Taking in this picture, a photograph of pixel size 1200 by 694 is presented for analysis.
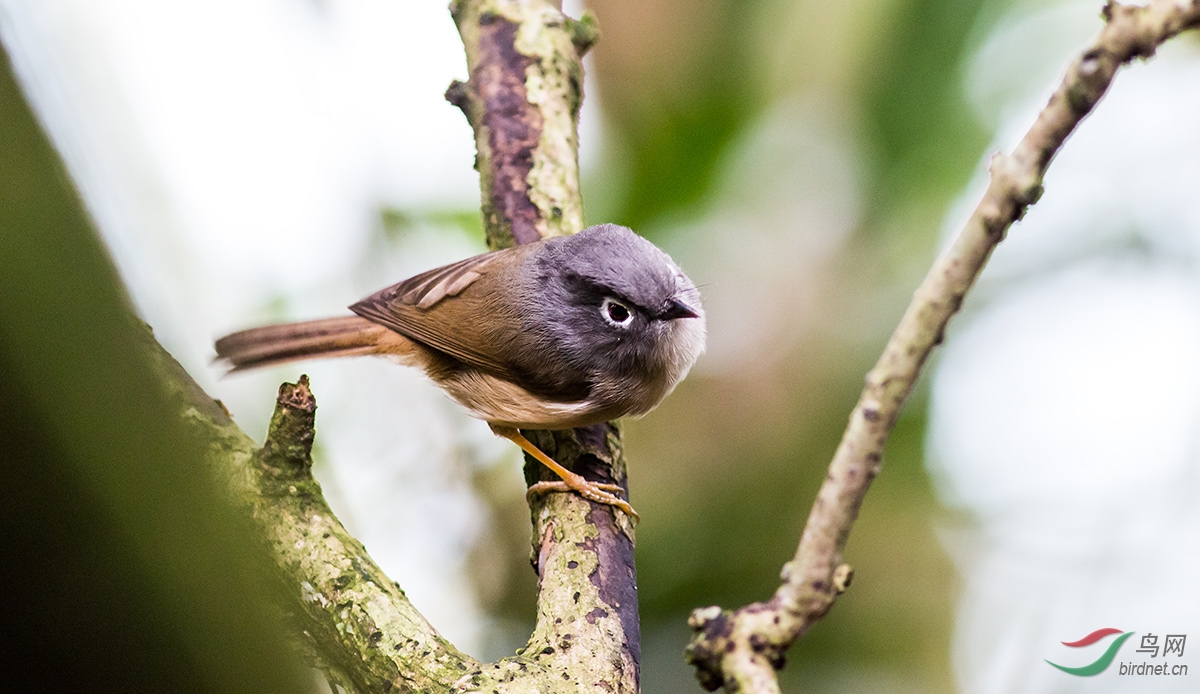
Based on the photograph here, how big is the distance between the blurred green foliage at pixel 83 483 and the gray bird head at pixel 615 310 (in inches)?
73.9

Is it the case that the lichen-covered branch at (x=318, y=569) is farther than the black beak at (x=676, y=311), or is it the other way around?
the black beak at (x=676, y=311)

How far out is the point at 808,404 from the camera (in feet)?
12.7

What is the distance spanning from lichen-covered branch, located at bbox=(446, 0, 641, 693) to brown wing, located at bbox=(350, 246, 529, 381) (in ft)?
0.80

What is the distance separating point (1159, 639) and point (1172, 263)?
5.40ft

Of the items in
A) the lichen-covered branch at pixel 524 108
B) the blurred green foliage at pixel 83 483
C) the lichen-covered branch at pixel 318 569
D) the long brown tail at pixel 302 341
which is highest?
the lichen-covered branch at pixel 524 108

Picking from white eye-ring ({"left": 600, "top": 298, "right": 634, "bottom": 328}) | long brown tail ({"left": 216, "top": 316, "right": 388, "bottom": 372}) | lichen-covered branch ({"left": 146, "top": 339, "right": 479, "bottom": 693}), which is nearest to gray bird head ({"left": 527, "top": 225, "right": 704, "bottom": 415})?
white eye-ring ({"left": 600, "top": 298, "right": 634, "bottom": 328})

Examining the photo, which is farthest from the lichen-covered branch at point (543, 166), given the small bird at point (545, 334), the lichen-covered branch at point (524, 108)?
the small bird at point (545, 334)

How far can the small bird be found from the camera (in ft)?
8.61

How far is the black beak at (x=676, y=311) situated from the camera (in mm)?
2572

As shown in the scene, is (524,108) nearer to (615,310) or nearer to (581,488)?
(615,310)

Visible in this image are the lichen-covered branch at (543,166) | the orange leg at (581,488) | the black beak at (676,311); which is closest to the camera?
the lichen-covered branch at (543,166)

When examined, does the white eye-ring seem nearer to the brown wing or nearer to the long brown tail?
the brown wing

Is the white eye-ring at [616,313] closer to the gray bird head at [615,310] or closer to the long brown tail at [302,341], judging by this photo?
the gray bird head at [615,310]

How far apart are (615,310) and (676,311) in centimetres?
23
